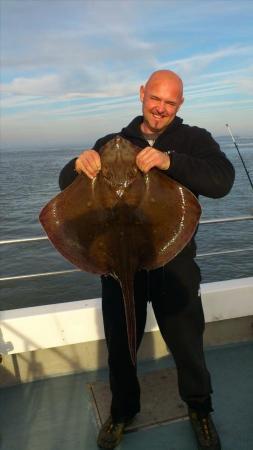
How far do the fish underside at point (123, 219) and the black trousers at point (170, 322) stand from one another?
57cm

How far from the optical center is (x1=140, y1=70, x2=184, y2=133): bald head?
8.98 ft

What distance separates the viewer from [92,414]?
11.1 ft

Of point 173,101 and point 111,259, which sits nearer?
point 111,259

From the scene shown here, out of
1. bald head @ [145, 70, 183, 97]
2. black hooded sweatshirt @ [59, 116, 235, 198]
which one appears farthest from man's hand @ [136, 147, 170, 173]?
bald head @ [145, 70, 183, 97]

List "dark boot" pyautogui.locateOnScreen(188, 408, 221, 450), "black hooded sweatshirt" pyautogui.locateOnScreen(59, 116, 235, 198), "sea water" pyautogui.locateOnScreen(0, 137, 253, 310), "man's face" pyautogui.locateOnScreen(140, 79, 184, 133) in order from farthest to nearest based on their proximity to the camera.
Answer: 1. "sea water" pyautogui.locateOnScreen(0, 137, 253, 310)
2. "dark boot" pyautogui.locateOnScreen(188, 408, 221, 450)
3. "man's face" pyautogui.locateOnScreen(140, 79, 184, 133)
4. "black hooded sweatshirt" pyautogui.locateOnScreen(59, 116, 235, 198)

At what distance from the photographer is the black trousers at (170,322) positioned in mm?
2824

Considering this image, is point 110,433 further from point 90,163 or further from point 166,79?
point 166,79

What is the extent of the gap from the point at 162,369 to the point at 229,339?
798mm

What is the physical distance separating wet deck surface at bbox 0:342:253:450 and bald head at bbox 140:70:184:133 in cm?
229

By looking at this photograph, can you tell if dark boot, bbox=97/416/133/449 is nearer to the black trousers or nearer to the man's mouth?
the black trousers

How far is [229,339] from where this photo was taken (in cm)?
423

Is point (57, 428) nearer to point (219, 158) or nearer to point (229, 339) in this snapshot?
point (229, 339)

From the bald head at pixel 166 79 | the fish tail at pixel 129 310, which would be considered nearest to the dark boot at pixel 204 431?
the fish tail at pixel 129 310

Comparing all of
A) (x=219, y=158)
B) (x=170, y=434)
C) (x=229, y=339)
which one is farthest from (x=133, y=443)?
(x=219, y=158)
